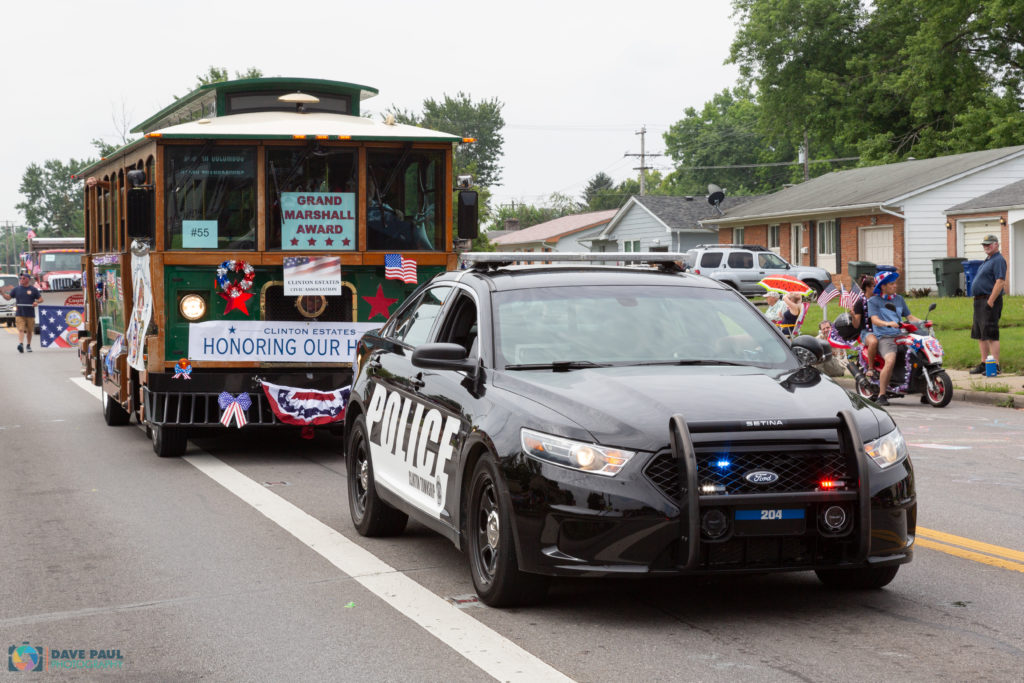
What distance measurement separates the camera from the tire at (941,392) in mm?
16484

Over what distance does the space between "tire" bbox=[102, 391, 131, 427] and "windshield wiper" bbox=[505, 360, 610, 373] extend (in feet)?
31.1

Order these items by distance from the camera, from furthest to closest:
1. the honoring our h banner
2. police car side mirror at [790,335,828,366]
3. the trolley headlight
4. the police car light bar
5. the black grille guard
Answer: the honoring our h banner → the trolley headlight → the police car light bar → police car side mirror at [790,335,828,366] → the black grille guard

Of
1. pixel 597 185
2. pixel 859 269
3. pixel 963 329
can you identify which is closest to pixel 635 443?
pixel 963 329

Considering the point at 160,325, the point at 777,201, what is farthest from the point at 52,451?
the point at 777,201

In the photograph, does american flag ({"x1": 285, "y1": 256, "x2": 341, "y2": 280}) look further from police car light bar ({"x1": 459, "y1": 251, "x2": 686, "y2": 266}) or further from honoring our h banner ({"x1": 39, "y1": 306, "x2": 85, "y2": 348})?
honoring our h banner ({"x1": 39, "y1": 306, "x2": 85, "y2": 348})

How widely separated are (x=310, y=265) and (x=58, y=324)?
15291 mm

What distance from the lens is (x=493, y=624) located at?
583 centimetres

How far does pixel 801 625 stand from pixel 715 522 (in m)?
0.69

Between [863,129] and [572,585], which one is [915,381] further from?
[863,129]

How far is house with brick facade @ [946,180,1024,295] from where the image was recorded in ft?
125

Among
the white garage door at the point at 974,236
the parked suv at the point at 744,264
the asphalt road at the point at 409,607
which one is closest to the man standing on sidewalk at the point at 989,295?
the asphalt road at the point at 409,607

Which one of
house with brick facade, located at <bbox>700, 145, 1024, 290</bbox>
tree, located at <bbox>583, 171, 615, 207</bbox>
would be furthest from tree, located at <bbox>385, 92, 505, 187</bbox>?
house with brick facade, located at <bbox>700, 145, 1024, 290</bbox>

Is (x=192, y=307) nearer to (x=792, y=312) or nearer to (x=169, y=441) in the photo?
(x=169, y=441)

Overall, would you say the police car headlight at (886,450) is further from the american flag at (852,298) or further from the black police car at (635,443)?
the american flag at (852,298)
